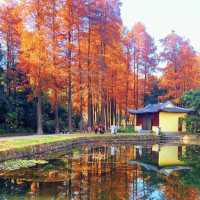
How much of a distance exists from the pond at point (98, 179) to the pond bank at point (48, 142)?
1.04 meters

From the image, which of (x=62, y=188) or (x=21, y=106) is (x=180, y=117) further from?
(x=62, y=188)

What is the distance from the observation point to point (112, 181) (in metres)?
11.1

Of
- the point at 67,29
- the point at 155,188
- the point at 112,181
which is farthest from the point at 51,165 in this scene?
the point at 67,29

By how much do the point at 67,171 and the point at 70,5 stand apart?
16.0m

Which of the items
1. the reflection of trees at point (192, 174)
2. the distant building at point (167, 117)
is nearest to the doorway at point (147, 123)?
the distant building at point (167, 117)

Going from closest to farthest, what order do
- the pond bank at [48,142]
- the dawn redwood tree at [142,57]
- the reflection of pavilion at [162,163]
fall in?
the reflection of pavilion at [162,163] → the pond bank at [48,142] → the dawn redwood tree at [142,57]

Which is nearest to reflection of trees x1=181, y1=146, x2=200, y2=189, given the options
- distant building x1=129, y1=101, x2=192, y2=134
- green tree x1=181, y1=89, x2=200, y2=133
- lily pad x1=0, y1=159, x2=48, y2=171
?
lily pad x1=0, y1=159, x2=48, y2=171

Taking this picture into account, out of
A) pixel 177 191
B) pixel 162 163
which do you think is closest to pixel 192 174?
pixel 162 163

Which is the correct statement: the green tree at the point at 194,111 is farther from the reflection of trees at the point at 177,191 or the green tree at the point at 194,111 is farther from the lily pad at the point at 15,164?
the reflection of trees at the point at 177,191

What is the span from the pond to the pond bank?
1038 millimetres

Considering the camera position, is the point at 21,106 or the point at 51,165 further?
the point at 21,106

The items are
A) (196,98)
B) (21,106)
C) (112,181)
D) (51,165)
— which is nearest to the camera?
(112,181)

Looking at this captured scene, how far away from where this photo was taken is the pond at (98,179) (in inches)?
365

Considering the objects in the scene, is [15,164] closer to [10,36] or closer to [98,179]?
[98,179]
